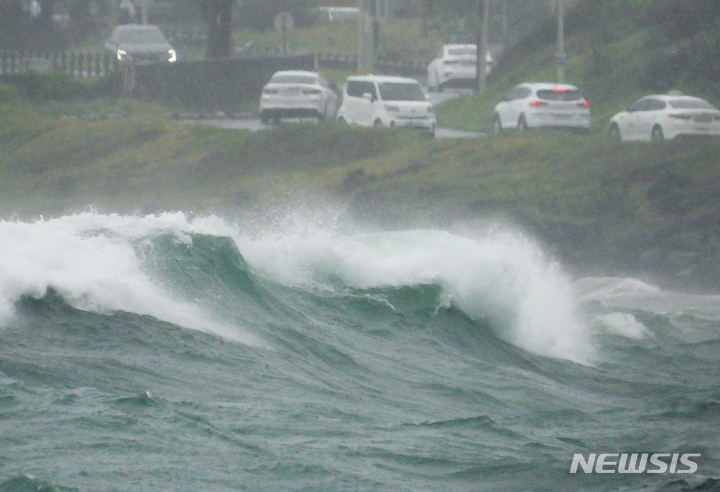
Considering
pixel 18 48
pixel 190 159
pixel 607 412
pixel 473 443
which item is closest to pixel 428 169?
pixel 190 159

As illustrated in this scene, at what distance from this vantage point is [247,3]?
68.9 m

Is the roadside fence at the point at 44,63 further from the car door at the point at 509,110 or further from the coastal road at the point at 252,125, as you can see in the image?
the car door at the point at 509,110

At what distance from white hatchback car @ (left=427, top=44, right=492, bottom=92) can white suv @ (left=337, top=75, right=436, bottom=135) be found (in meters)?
17.8

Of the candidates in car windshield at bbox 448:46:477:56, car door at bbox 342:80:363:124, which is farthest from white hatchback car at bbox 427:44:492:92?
car door at bbox 342:80:363:124

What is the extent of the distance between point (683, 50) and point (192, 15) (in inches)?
1462

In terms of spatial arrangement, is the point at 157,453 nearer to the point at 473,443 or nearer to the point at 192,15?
the point at 473,443

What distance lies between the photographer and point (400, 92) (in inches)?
1235

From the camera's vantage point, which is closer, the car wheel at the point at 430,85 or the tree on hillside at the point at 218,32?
the tree on hillside at the point at 218,32

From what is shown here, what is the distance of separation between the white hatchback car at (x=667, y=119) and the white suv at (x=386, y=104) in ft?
16.2

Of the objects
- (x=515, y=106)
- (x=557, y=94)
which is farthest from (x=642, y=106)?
(x=515, y=106)

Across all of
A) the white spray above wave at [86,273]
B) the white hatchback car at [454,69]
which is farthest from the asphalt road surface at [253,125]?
the white spray above wave at [86,273]

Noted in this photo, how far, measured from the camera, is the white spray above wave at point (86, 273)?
34.7 ft

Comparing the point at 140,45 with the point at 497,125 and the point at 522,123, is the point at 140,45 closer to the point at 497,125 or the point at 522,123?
the point at 497,125

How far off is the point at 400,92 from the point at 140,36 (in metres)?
15.8
